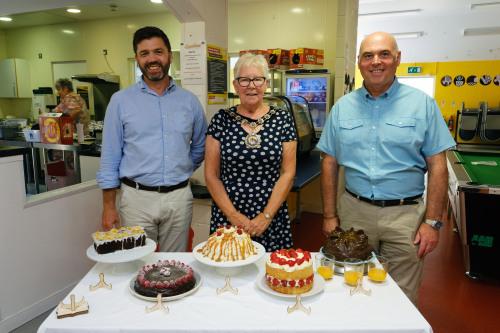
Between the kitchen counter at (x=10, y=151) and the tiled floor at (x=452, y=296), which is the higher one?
the kitchen counter at (x=10, y=151)

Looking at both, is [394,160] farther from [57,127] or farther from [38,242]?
[57,127]

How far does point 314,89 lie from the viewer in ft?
20.3

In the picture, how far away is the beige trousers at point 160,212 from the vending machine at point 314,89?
13.5 feet

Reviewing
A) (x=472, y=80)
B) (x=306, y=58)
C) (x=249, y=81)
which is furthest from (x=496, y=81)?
(x=249, y=81)

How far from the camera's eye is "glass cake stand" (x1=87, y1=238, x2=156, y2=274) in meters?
1.61

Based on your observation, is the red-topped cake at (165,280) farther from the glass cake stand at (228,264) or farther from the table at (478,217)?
the table at (478,217)

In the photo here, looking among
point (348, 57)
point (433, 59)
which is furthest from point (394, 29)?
point (348, 57)

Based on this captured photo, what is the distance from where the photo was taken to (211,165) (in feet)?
7.27

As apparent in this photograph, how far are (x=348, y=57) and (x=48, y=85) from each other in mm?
7418

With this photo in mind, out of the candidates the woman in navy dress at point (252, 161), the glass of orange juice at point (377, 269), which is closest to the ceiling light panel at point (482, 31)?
the woman in navy dress at point (252, 161)

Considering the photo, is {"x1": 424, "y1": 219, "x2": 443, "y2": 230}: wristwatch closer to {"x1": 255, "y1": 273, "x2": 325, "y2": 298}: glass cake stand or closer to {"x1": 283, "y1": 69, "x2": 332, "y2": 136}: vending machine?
{"x1": 255, "y1": 273, "x2": 325, "y2": 298}: glass cake stand

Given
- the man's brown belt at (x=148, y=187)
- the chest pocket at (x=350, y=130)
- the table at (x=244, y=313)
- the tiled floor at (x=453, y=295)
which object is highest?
the chest pocket at (x=350, y=130)

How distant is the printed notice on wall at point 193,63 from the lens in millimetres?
3023

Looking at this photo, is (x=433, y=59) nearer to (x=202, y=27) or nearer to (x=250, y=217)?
(x=202, y=27)
